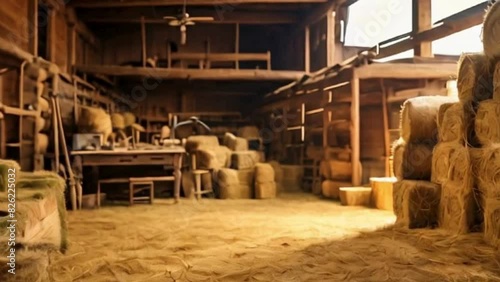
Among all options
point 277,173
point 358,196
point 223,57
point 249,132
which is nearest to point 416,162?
point 358,196

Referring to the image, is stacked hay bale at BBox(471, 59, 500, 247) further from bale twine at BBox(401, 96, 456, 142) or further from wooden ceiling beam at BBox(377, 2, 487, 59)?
wooden ceiling beam at BBox(377, 2, 487, 59)

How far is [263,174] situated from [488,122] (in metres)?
5.29

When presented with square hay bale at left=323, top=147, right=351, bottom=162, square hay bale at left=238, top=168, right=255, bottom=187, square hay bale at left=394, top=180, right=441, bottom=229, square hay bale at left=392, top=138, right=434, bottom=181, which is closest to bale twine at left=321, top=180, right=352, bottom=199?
square hay bale at left=323, top=147, right=351, bottom=162

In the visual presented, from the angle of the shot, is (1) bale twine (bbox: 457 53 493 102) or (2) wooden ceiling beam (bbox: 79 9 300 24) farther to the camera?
(2) wooden ceiling beam (bbox: 79 9 300 24)

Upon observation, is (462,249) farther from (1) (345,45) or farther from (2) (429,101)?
(1) (345,45)

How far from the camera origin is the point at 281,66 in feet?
46.6

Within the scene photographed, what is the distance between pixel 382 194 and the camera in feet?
23.2

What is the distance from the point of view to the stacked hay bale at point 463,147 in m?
4.45

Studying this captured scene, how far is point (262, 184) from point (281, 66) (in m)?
6.41

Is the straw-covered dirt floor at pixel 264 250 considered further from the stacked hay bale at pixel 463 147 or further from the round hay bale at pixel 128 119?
the round hay bale at pixel 128 119

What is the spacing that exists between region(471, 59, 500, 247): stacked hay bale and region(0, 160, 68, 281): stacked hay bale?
384 cm

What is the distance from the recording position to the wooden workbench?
7340 millimetres

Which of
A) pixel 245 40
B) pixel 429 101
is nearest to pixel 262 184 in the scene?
pixel 429 101

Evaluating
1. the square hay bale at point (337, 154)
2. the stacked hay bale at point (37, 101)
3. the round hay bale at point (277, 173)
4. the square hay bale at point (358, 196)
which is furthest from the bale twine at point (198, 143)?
the square hay bale at point (358, 196)
